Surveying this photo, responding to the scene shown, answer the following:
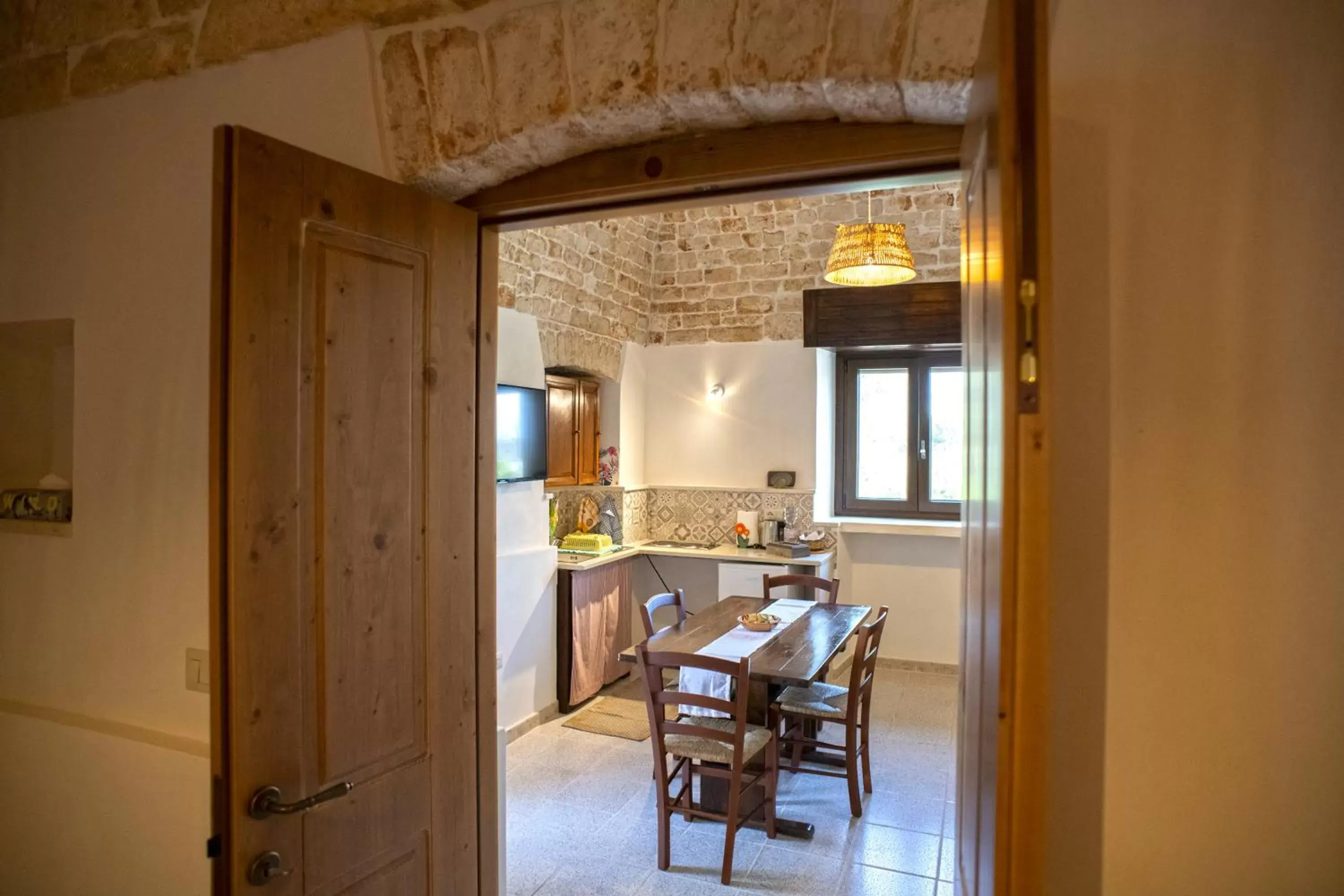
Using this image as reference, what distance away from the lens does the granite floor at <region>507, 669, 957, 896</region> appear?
3152 millimetres

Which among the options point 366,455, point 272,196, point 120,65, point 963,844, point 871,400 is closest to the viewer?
point 963,844

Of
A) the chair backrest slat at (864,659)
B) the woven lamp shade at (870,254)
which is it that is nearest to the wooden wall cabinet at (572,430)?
the woven lamp shade at (870,254)

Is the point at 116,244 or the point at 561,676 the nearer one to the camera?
the point at 116,244

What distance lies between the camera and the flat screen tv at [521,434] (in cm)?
439

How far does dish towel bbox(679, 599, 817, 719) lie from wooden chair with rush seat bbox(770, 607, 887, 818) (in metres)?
0.26

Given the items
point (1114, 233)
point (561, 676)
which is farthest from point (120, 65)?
point (561, 676)

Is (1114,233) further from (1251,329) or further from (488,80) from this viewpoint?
(488,80)

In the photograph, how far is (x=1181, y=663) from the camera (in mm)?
1196

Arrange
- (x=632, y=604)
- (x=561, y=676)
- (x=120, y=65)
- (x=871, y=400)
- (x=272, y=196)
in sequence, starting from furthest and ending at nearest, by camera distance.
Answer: (x=871, y=400), (x=632, y=604), (x=561, y=676), (x=120, y=65), (x=272, y=196)

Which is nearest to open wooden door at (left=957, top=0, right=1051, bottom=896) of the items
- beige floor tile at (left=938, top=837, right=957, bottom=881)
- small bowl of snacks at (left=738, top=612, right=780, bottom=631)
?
beige floor tile at (left=938, top=837, right=957, bottom=881)

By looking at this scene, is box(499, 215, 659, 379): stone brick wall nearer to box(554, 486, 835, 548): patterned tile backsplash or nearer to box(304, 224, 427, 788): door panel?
box(554, 486, 835, 548): patterned tile backsplash

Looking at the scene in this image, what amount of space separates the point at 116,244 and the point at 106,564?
0.83m

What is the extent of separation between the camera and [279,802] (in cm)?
145

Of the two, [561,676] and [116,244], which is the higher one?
[116,244]
